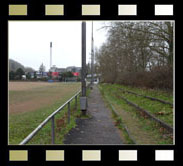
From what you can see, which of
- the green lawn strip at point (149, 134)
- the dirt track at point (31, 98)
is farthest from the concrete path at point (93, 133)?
the dirt track at point (31, 98)

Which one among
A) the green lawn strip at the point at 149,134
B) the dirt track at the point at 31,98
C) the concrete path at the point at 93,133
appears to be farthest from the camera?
the dirt track at the point at 31,98

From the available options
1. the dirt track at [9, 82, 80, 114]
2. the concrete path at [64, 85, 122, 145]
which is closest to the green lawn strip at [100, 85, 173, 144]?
the concrete path at [64, 85, 122, 145]

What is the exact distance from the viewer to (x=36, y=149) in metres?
2.69

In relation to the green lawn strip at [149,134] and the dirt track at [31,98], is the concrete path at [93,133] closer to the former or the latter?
the green lawn strip at [149,134]

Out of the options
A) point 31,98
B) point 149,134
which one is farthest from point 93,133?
point 31,98

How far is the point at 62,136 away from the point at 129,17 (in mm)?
3966

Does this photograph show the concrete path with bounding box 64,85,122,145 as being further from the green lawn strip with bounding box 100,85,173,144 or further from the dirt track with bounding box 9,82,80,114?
the dirt track with bounding box 9,82,80,114

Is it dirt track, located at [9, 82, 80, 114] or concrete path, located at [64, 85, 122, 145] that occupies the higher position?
concrete path, located at [64, 85, 122, 145]

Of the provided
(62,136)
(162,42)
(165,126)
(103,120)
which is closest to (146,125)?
(165,126)

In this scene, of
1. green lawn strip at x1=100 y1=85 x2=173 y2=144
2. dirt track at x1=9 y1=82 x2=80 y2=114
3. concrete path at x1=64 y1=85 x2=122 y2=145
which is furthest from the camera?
dirt track at x1=9 y1=82 x2=80 y2=114

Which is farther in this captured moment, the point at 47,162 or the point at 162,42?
the point at 162,42

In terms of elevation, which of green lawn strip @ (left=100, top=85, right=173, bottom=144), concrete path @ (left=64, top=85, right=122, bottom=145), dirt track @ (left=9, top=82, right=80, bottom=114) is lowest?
dirt track @ (left=9, top=82, right=80, bottom=114)
